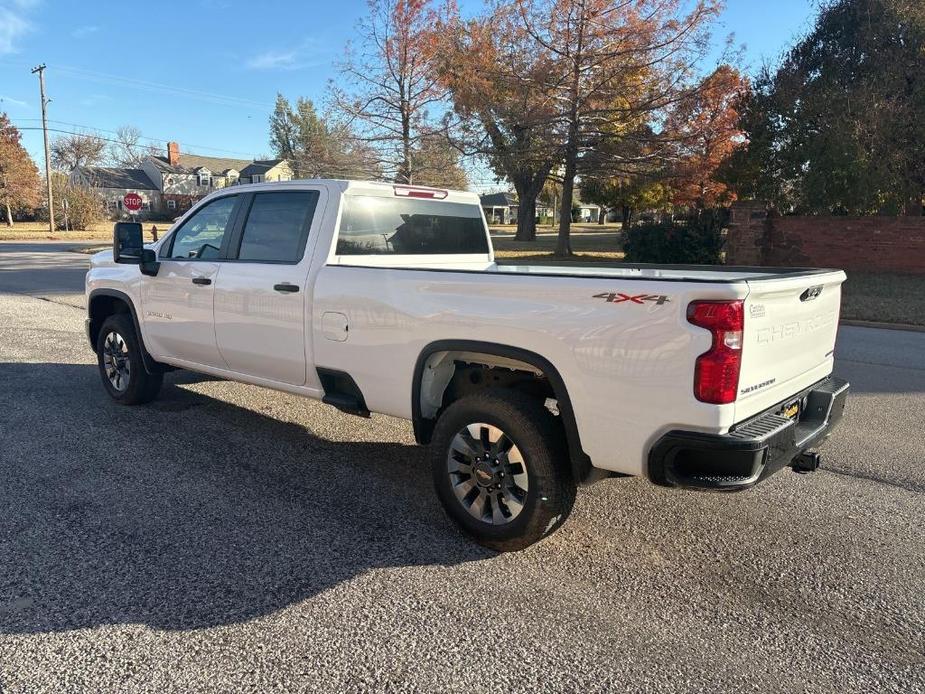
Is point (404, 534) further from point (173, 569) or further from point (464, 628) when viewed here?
point (173, 569)

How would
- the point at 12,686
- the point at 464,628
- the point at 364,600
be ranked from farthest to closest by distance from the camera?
the point at 364,600 → the point at 464,628 → the point at 12,686

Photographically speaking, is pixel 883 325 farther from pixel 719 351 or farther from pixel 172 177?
pixel 172 177

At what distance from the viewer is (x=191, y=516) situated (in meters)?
3.98

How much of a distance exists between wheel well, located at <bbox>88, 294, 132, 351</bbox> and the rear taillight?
17.3ft

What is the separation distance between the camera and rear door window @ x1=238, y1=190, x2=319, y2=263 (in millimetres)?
4668

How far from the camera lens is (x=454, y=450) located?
148 inches

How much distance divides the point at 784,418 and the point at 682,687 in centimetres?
137

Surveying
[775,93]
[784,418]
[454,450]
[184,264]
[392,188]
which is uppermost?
[775,93]

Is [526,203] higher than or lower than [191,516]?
higher

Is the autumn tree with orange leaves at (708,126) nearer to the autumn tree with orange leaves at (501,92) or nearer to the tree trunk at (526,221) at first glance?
the autumn tree with orange leaves at (501,92)

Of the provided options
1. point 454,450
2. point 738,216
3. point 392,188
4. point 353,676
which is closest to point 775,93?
point 738,216

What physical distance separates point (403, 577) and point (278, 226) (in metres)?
2.64

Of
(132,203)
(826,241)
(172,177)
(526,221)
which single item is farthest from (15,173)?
(826,241)

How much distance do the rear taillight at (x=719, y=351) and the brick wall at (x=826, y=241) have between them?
55.2 ft
